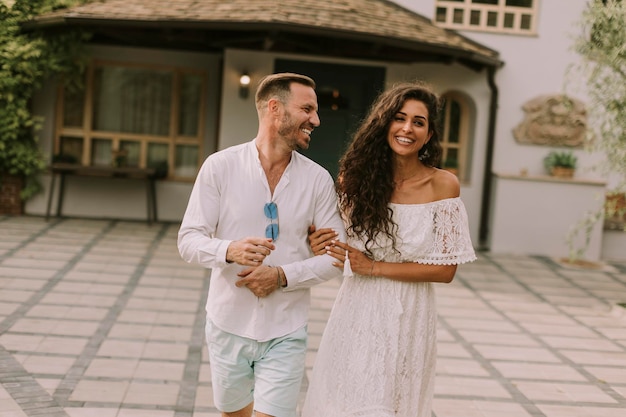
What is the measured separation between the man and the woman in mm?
116

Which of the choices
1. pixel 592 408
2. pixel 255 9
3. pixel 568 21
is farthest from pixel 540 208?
pixel 592 408

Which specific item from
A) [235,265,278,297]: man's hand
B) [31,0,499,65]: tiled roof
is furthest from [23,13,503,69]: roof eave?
[235,265,278,297]: man's hand

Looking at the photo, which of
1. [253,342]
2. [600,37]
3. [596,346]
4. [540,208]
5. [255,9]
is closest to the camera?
[253,342]

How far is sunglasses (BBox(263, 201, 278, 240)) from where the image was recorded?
313cm

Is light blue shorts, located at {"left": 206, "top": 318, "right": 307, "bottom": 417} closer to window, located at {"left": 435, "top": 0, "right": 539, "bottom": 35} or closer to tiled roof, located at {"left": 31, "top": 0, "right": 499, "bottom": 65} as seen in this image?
tiled roof, located at {"left": 31, "top": 0, "right": 499, "bottom": 65}

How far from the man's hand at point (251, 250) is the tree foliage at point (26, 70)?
878 cm

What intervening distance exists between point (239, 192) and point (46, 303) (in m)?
4.40

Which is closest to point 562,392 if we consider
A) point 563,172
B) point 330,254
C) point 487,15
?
point 330,254

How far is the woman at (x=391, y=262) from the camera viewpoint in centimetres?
314

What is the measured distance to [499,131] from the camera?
12.0 metres

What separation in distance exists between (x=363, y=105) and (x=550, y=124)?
9.07ft

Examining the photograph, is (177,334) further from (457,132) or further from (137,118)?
(457,132)

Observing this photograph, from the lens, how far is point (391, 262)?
319cm

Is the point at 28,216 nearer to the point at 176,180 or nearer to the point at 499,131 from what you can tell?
the point at 176,180
